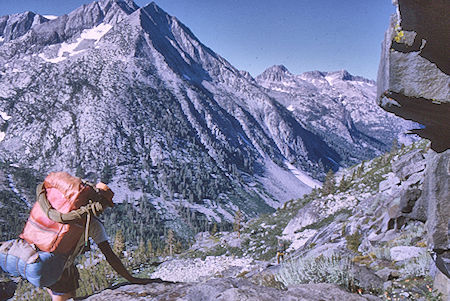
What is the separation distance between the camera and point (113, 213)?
12069cm

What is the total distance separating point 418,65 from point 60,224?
4.64 m

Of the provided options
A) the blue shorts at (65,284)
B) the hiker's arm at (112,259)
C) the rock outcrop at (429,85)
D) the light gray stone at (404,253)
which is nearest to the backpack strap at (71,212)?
the hiker's arm at (112,259)

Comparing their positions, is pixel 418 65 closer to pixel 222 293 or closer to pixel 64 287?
pixel 222 293

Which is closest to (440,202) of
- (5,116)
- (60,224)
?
(60,224)

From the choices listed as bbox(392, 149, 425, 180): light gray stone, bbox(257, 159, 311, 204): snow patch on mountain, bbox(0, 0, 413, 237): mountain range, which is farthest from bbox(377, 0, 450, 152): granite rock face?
bbox(257, 159, 311, 204): snow patch on mountain

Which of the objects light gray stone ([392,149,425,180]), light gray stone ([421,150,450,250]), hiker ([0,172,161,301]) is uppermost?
hiker ([0,172,161,301])

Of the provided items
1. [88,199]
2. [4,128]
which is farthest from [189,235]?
[4,128]

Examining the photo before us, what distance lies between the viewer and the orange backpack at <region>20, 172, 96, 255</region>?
10.7ft

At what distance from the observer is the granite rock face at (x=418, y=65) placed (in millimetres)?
2775

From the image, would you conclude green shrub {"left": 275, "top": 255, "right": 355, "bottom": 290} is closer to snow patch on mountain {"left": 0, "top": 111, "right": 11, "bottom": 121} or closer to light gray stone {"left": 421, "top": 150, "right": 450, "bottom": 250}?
light gray stone {"left": 421, "top": 150, "right": 450, "bottom": 250}

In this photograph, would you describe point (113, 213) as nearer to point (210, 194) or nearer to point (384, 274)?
point (210, 194)

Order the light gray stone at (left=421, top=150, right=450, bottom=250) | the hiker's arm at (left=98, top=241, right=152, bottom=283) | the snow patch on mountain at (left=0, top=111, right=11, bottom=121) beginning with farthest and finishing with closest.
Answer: the snow patch on mountain at (left=0, top=111, right=11, bottom=121) → the light gray stone at (left=421, top=150, right=450, bottom=250) → the hiker's arm at (left=98, top=241, right=152, bottom=283)

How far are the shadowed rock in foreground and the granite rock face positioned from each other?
2.54m

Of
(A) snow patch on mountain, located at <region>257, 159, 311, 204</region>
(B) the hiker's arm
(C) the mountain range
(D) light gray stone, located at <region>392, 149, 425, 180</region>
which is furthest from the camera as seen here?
(A) snow patch on mountain, located at <region>257, 159, 311, 204</region>
